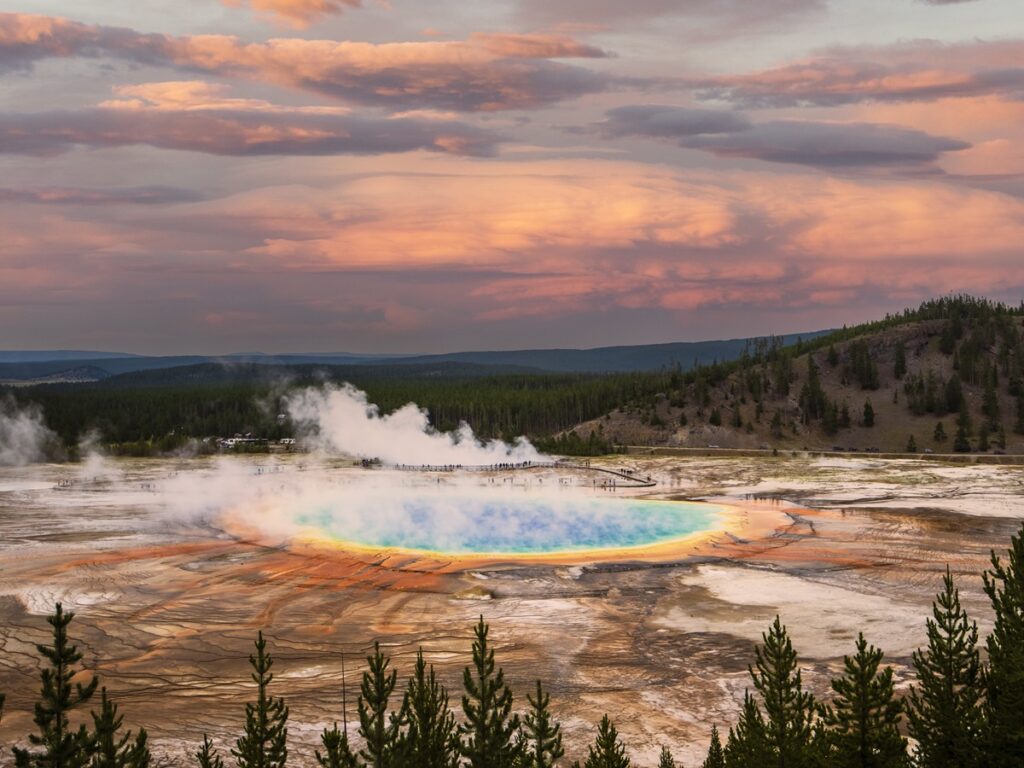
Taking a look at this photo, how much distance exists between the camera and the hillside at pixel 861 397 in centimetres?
14300

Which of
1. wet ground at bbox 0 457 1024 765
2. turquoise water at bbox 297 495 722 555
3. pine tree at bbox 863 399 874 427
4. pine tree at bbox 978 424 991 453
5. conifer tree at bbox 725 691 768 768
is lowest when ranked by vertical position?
wet ground at bbox 0 457 1024 765

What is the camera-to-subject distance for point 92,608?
42375mm

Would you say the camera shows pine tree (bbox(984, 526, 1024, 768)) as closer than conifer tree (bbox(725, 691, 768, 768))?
No

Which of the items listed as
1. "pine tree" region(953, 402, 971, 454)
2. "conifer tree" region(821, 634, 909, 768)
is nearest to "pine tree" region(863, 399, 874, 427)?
"pine tree" region(953, 402, 971, 454)

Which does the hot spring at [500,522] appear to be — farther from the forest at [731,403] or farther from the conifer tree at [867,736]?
the forest at [731,403]

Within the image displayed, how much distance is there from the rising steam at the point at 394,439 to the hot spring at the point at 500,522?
34884 millimetres

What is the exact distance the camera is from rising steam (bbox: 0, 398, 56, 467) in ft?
416

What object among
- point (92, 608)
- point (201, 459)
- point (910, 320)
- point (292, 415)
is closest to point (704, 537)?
point (92, 608)

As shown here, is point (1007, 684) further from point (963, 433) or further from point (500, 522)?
point (963, 433)

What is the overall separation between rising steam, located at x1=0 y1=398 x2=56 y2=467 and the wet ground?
6170cm

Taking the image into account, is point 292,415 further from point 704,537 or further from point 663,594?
point 663,594

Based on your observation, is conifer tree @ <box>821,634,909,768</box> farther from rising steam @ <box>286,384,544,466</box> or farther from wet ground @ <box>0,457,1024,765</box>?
rising steam @ <box>286,384,544,466</box>

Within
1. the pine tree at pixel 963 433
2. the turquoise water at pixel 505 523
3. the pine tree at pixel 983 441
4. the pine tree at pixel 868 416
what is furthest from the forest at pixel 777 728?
the pine tree at pixel 868 416

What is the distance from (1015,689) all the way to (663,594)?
83.3 ft
